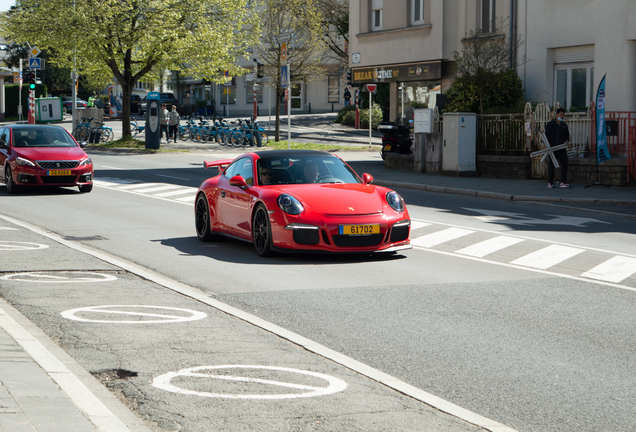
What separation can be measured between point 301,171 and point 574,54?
54.6ft

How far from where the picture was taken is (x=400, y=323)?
23.4ft

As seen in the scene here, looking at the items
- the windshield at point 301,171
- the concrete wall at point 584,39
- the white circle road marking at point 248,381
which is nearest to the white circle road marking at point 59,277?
the windshield at point 301,171

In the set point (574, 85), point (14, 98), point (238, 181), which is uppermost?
point (14, 98)

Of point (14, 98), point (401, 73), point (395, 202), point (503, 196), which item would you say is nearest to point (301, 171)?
point (395, 202)

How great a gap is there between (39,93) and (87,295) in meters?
68.9

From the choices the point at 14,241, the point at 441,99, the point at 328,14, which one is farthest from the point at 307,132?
the point at 14,241

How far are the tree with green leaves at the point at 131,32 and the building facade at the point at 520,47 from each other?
25.4 feet

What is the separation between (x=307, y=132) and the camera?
51.5 m

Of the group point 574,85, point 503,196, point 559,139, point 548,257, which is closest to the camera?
point 548,257

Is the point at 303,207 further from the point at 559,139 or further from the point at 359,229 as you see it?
the point at 559,139

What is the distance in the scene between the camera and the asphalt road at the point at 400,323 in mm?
4859

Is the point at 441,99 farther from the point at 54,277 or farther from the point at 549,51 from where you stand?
the point at 54,277

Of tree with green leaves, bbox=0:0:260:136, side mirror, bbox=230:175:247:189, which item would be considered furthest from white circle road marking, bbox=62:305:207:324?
tree with green leaves, bbox=0:0:260:136

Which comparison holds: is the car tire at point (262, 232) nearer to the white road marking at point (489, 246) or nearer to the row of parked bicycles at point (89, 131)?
the white road marking at point (489, 246)
